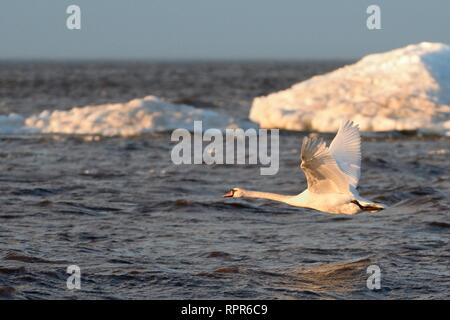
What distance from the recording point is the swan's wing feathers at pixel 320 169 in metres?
11.7

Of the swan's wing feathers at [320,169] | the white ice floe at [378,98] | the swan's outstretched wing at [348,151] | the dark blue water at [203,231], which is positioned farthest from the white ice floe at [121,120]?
the swan's outstretched wing at [348,151]

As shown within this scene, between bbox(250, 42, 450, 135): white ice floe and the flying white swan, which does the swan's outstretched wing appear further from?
bbox(250, 42, 450, 135): white ice floe

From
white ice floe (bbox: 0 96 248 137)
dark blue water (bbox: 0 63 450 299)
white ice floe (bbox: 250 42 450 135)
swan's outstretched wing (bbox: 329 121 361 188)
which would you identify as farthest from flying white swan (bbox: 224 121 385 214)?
white ice floe (bbox: 0 96 248 137)

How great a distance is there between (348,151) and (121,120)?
19513 millimetres

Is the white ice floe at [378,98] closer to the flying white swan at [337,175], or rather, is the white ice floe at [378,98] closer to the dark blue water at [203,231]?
the dark blue water at [203,231]

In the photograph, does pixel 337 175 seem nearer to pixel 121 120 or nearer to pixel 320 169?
pixel 320 169

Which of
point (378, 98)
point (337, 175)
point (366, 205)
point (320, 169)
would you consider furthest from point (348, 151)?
point (378, 98)

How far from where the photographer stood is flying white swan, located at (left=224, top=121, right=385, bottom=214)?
479 inches

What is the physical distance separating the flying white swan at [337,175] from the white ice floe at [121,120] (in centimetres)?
1765

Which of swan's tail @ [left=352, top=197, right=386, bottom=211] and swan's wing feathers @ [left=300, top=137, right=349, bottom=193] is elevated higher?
swan's wing feathers @ [left=300, top=137, right=349, bottom=193]

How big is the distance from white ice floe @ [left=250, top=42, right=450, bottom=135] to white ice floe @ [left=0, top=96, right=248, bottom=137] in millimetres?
1921

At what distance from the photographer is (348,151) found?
1265cm
